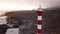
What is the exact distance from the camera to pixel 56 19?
4734 mm

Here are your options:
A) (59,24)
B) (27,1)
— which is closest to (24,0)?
(27,1)

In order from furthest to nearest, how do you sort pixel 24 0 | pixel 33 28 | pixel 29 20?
1. pixel 24 0
2. pixel 29 20
3. pixel 33 28

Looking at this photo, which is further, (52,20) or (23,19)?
(23,19)

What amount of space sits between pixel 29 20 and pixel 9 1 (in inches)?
37.7

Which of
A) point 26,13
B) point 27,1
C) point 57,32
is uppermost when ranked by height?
point 27,1

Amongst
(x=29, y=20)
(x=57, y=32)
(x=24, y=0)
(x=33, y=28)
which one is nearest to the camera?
(x=57, y=32)

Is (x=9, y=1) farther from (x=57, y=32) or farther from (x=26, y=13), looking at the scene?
(x=57, y=32)

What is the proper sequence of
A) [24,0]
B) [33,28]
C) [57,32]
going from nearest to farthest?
1. [57,32]
2. [33,28]
3. [24,0]

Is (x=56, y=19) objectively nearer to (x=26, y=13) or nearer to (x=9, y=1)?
(x=26, y=13)

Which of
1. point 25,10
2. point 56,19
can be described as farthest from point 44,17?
point 25,10

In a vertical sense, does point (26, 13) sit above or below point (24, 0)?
below

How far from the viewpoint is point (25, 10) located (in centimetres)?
505

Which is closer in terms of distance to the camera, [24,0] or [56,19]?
[56,19]

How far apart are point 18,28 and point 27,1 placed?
3.88 ft
